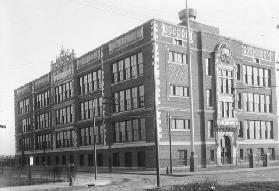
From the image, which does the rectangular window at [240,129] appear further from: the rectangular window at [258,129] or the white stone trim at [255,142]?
the rectangular window at [258,129]

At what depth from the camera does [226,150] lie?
A: 1929 inches

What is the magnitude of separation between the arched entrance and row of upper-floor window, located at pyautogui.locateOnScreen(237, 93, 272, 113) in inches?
196

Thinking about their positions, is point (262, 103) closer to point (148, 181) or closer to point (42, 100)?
point (148, 181)

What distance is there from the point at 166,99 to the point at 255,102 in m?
16.7

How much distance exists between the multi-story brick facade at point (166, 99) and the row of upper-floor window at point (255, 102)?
13 centimetres

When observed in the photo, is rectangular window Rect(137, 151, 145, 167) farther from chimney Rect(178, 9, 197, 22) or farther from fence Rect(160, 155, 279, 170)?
chimney Rect(178, 9, 197, 22)

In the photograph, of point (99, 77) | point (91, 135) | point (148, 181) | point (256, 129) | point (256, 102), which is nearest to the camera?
point (148, 181)

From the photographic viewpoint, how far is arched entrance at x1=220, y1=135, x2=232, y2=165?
4812cm

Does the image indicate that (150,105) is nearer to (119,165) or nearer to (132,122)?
(132,122)

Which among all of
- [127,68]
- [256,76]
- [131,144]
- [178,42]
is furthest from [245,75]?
[131,144]

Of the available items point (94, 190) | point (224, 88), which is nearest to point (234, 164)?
point (224, 88)

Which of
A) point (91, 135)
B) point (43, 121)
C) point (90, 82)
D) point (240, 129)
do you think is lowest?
point (91, 135)

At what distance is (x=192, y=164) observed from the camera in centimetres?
3988

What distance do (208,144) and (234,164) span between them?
4863 mm
